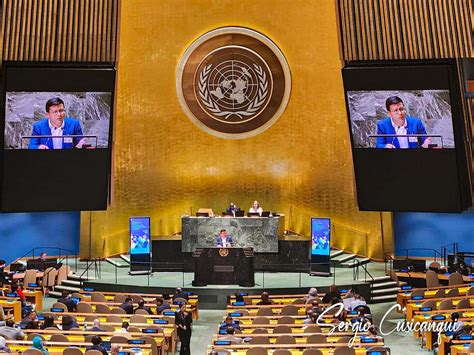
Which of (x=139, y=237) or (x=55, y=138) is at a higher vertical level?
(x=55, y=138)

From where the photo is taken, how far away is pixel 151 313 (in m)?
15.0

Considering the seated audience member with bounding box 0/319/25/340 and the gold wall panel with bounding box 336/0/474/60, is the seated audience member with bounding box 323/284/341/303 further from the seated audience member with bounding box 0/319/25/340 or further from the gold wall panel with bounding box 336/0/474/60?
the seated audience member with bounding box 0/319/25/340

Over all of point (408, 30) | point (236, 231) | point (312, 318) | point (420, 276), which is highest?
point (408, 30)

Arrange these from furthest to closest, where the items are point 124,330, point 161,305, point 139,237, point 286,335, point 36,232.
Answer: point 36,232, point 139,237, point 161,305, point 124,330, point 286,335

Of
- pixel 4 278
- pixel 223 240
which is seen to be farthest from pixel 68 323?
pixel 223 240

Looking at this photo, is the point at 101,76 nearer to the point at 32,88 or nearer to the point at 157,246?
the point at 32,88

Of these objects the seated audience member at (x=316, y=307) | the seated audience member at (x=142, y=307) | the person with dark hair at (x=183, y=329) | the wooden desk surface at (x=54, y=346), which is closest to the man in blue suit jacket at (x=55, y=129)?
the seated audience member at (x=142, y=307)

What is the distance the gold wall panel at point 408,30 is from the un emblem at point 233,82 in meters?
4.57

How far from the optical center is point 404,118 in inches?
713

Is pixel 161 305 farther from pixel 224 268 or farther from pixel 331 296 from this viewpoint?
pixel 224 268

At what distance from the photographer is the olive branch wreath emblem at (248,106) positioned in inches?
911

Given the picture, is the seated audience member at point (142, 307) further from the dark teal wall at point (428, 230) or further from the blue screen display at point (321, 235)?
the dark teal wall at point (428, 230)

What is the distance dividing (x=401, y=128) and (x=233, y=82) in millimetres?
6657

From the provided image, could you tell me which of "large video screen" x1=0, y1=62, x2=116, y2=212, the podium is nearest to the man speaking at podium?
the podium
